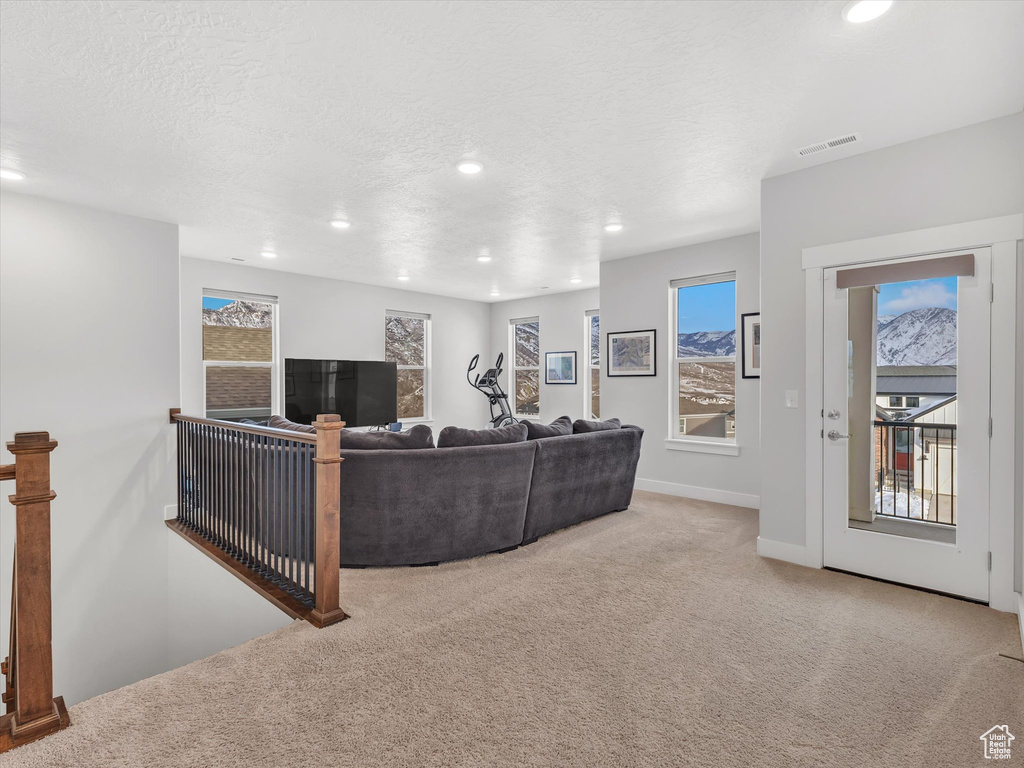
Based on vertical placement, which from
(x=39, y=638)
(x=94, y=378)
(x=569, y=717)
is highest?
(x=94, y=378)

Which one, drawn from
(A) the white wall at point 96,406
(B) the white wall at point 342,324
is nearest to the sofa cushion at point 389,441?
(A) the white wall at point 96,406

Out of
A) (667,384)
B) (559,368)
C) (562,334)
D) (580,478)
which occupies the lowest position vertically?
(580,478)

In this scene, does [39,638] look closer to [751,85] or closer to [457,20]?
[457,20]

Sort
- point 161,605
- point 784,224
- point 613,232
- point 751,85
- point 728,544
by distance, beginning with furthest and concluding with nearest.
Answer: point 613,232 < point 161,605 < point 728,544 < point 784,224 < point 751,85

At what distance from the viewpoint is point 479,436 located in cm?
369

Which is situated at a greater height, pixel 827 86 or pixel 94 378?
pixel 827 86

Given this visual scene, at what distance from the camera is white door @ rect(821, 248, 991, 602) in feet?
9.19

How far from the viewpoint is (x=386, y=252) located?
5.43m

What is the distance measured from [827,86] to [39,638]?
386cm

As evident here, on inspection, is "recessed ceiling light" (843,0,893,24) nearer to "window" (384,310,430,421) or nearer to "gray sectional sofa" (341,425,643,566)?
"gray sectional sofa" (341,425,643,566)

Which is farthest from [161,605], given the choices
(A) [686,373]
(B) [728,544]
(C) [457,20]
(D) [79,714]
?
(A) [686,373]

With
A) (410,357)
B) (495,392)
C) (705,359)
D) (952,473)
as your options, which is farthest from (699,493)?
(410,357)

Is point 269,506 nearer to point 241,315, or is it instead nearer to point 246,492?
point 246,492

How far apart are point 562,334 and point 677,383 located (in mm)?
2483
